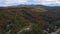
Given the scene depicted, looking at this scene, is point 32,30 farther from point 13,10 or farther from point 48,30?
point 13,10

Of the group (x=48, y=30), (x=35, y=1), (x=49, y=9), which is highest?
(x=35, y=1)

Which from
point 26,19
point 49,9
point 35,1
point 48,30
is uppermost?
point 35,1

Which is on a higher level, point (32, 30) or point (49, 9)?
point (49, 9)

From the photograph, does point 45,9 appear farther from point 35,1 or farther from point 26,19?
point 26,19

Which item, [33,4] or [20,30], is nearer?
[20,30]

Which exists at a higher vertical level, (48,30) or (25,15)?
(25,15)

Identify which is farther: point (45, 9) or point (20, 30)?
point (45, 9)

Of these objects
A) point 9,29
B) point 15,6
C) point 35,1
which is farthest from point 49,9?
point 9,29

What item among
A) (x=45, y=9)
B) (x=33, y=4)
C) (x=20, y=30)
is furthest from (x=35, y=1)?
(x=20, y=30)
